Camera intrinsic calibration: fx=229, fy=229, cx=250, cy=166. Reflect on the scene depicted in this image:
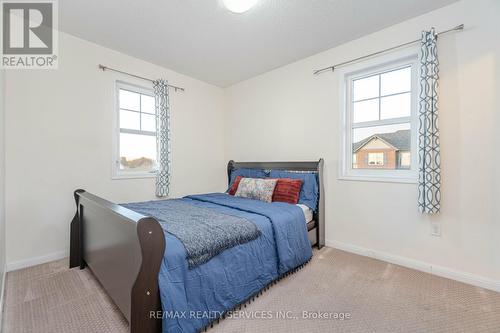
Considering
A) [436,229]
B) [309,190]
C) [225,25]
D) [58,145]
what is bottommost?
[436,229]

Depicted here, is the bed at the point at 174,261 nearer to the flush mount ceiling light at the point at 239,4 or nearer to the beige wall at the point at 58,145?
the beige wall at the point at 58,145

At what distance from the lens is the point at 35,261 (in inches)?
93.0

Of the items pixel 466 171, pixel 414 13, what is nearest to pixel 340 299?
pixel 466 171

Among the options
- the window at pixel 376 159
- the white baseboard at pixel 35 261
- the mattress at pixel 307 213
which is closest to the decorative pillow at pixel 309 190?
the mattress at pixel 307 213

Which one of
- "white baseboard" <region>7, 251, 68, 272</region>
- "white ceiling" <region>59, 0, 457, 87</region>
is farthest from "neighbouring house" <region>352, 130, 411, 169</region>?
"white baseboard" <region>7, 251, 68, 272</region>

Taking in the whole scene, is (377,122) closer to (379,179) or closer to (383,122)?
(383,122)

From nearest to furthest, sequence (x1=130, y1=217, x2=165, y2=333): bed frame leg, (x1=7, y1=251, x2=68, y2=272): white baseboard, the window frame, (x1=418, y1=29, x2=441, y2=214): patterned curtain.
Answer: (x1=130, y1=217, x2=165, y2=333): bed frame leg < (x1=418, y1=29, x2=441, y2=214): patterned curtain < (x1=7, y1=251, x2=68, y2=272): white baseboard < the window frame

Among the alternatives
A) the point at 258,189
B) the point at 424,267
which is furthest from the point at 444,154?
the point at 258,189

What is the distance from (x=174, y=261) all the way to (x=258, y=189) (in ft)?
5.60

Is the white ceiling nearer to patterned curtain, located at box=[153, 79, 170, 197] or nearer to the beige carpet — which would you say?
patterned curtain, located at box=[153, 79, 170, 197]

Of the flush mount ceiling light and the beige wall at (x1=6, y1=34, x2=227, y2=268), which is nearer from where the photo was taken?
the flush mount ceiling light

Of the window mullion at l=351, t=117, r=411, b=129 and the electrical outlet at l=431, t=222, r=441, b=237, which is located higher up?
the window mullion at l=351, t=117, r=411, b=129

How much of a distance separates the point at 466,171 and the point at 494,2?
1.42 meters

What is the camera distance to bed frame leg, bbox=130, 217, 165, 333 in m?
1.16
